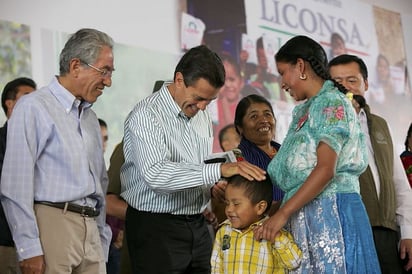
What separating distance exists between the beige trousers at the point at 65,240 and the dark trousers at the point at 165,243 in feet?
0.77

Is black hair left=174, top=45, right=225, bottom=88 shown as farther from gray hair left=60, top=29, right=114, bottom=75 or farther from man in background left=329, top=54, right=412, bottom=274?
man in background left=329, top=54, right=412, bottom=274

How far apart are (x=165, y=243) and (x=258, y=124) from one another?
40.6 inches

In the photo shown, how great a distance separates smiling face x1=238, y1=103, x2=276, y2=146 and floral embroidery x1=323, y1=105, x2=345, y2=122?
105 cm

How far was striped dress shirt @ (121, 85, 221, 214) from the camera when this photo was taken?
8.05 feet

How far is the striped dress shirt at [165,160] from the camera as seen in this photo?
96.6 inches

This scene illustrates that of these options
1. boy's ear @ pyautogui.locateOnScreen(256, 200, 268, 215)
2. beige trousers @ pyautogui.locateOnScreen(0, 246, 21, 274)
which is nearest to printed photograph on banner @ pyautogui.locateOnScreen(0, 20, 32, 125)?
beige trousers @ pyautogui.locateOnScreen(0, 246, 21, 274)

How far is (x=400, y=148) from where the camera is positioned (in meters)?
6.73

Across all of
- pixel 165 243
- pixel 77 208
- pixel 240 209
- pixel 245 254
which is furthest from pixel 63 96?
pixel 245 254

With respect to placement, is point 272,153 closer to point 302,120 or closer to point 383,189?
point 383,189

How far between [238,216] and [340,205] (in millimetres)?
373

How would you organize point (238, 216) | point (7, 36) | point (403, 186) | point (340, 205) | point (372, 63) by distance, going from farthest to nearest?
point (372, 63), point (7, 36), point (403, 186), point (238, 216), point (340, 205)

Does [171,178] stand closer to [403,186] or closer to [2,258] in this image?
[2,258]

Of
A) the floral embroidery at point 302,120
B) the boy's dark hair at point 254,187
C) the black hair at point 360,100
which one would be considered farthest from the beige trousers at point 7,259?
the black hair at point 360,100

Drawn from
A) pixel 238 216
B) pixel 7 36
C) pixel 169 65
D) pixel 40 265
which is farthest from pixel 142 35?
pixel 40 265
